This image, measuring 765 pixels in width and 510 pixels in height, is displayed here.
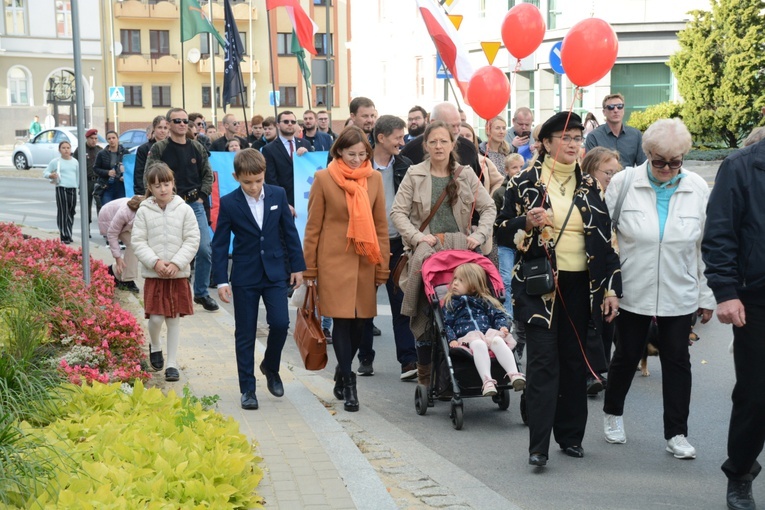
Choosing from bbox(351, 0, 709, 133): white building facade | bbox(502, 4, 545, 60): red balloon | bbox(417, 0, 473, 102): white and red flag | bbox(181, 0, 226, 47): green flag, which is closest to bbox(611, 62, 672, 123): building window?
bbox(351, 0, 709, 133): white building facade

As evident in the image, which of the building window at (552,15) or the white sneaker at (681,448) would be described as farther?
the building window at (552,15)

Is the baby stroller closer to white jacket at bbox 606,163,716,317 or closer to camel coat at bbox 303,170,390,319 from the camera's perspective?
camel coat at bbox 303,170,390,319

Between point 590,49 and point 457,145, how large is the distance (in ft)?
6.20

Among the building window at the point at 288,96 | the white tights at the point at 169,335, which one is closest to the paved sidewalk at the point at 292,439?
the white tights at the point at 169,335

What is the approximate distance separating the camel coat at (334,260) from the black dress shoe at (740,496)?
3.15m

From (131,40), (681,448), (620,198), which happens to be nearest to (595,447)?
(681,448)

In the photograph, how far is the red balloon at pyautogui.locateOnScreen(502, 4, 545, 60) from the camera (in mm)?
10430

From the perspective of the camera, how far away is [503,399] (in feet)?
26.9

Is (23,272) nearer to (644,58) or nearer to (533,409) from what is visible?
(533,409)

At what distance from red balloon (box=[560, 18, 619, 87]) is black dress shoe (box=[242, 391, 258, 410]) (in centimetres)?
336

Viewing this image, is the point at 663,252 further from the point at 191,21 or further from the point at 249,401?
the point at 191,21

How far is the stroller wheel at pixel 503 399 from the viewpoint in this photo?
26.8 feet

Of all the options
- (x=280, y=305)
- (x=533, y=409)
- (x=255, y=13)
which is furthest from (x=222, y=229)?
(x=255, y=13)

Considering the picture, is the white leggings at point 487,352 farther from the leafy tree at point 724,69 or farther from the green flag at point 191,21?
the leafy tree at point 724,69
